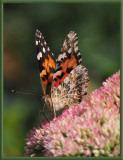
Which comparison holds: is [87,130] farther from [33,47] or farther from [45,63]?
[33,47]

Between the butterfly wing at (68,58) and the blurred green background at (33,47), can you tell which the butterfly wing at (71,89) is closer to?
the butterfly wing at (68,58)

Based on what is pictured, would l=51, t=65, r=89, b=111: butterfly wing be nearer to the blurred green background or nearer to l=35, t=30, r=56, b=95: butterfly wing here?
l=35, t=30, r=56, b=95: butterfly wing

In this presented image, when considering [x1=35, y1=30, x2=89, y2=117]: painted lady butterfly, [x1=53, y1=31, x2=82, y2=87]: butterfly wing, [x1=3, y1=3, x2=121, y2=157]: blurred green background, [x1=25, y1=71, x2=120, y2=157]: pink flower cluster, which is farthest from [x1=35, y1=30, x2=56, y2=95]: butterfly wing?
[x1=3, y1=3, x2=121, y2=157]: blurred green background

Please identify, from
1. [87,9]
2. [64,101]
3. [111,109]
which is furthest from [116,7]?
[111,109]

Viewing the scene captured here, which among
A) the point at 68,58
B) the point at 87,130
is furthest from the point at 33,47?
the point at 87,130

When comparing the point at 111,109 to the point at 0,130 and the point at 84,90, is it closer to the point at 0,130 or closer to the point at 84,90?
the point at 84,90

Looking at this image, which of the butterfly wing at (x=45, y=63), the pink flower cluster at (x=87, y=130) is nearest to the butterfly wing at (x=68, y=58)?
the butterfly wing at (x=45, y=63)
